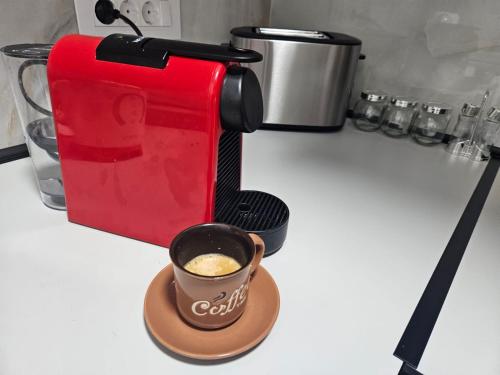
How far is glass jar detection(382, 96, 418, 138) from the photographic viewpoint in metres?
0.90

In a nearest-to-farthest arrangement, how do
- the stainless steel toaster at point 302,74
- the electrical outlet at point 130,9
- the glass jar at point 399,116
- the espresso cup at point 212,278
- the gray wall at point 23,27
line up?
1. the espresso cup at point 212,278
2. the gray wall at point 23,27
3. the electrical outlet at point 130,9
4. the stainless steel toaster at point 302,74
5. the glass jar at point 399,116

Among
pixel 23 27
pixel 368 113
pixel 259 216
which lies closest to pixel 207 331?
pixel 259 216

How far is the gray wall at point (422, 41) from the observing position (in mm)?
830

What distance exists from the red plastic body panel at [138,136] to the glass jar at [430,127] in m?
0.66

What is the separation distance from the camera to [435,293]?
44 centimetres

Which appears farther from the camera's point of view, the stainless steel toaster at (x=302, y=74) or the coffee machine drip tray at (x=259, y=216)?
the stainless steel toaster at (x=302, y=74)

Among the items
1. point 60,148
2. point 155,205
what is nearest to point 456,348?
point 155,205

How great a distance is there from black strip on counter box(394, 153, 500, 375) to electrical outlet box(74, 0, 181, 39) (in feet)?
2.12

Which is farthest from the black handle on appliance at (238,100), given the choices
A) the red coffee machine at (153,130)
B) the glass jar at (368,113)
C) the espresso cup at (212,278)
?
the glass jar at (368,113)

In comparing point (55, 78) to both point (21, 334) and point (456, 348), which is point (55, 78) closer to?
point (21, 334)

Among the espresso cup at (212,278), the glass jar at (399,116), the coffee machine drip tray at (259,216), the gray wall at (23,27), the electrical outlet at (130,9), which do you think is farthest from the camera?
the glass jar at (399,116)

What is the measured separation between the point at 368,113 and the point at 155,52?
689 millimetres

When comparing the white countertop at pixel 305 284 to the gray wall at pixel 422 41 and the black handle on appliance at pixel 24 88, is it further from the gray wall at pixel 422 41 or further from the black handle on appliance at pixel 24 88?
the gray wall at pixel 422 41

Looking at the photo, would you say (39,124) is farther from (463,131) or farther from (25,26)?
(463,131)
